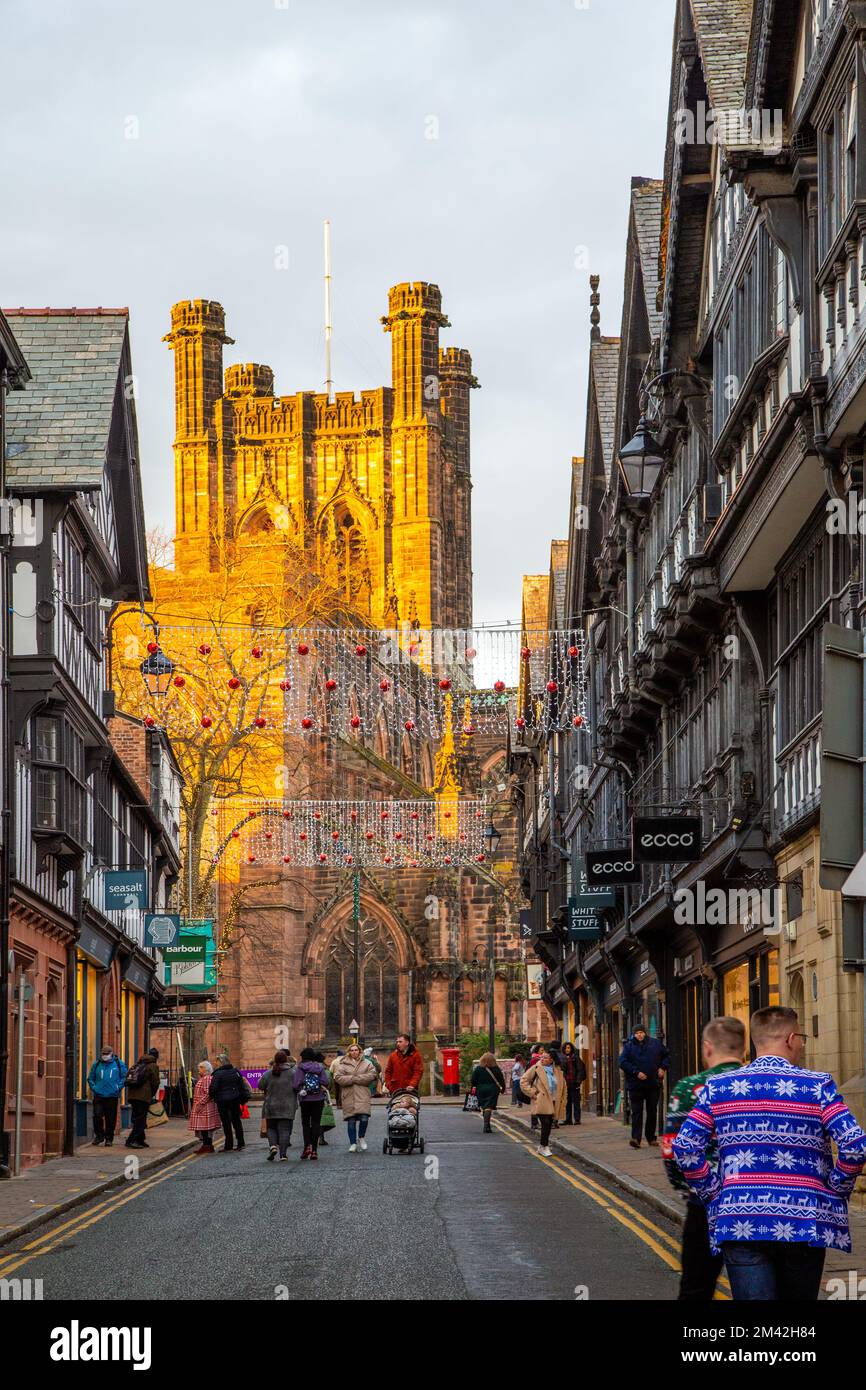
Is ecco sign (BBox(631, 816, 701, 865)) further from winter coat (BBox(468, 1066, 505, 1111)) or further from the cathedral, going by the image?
the cathedral

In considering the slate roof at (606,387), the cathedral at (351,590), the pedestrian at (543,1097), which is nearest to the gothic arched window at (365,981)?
the cathedral at (351,590)

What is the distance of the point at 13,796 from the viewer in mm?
25625

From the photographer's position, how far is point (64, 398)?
28.9 meters

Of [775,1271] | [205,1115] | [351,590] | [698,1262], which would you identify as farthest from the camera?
[351,590]

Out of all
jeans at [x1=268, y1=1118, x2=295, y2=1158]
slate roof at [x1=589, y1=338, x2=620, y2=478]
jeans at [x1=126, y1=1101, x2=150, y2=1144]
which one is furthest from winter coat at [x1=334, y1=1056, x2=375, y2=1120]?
slate roof at [x1=589, y1=338, x2=620, y2=478]

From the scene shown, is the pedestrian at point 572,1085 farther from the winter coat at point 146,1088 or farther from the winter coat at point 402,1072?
the winter coat at point 146,1088

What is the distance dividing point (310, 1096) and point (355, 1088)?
3.81 feet

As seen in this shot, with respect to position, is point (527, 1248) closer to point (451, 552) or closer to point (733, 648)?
point (733, 648)

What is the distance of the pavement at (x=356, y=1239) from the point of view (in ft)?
39.5

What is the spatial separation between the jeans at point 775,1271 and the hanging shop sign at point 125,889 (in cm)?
2449

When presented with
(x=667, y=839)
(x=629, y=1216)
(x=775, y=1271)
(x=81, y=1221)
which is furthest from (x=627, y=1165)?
(x=775, y=1271)

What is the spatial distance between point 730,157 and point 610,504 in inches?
628

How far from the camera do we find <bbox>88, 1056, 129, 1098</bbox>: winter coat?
29.7m

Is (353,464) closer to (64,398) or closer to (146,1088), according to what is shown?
(64,398)
